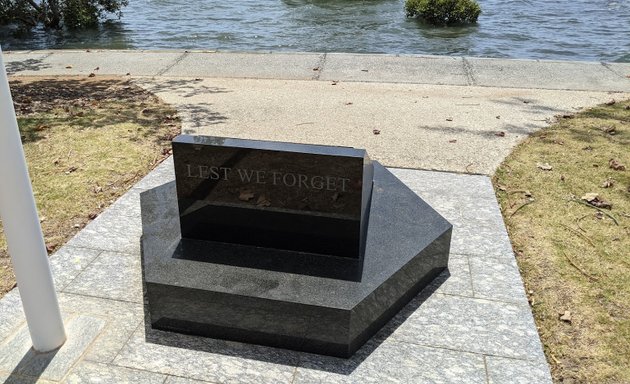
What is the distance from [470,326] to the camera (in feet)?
11.2

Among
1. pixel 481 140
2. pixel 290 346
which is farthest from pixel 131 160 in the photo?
pixel 481 140

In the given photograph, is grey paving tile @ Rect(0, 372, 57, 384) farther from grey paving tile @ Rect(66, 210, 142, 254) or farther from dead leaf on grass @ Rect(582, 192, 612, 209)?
dead leaf on grass @ Rect(582, 192, 612, 209)

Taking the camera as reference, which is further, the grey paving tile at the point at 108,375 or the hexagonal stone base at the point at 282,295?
the hexagonal stone base at the point at 282,295

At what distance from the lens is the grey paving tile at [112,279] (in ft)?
12.1

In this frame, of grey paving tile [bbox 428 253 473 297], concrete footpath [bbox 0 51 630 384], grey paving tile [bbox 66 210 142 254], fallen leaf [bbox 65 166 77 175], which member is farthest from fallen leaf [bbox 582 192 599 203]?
fallen leaf [bbox 65 166 77 175]

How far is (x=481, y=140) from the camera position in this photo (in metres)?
6.58

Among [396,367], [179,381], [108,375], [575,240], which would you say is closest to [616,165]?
[575,240]

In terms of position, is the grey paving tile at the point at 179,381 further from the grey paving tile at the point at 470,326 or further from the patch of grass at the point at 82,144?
the patch of grass at the point at 82,144

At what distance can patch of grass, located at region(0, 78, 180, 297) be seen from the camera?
15.9 feet

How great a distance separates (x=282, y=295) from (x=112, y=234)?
6.16 feet

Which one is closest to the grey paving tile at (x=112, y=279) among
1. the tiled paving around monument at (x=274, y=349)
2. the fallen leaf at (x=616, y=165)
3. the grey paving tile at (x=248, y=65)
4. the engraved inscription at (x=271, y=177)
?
the tiled paving around monument at (x=274, y=349)

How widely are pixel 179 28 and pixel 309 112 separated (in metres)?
11.9

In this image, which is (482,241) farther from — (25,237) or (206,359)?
(25,237)

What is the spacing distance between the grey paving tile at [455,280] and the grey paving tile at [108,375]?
1883 mm
